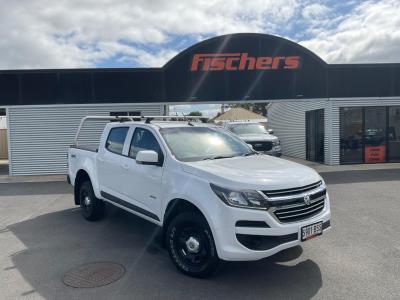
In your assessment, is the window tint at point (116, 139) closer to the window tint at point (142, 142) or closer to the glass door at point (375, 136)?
the window tint at point (142, 142)

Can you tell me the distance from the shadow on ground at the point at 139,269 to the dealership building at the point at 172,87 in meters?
8.40

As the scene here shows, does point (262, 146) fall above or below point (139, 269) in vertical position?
above

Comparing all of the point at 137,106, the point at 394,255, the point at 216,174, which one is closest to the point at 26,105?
the point at 137,106

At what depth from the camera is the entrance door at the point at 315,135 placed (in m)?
16.2

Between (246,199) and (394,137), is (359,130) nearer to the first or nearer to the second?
(394,137)

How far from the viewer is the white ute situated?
12.9 ft

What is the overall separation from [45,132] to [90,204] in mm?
8635

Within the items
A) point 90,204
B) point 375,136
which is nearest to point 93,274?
point 90,204

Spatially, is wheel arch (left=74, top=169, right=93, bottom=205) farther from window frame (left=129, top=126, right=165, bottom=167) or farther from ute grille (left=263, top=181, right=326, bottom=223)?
ute grille (left=263, top=181, right=326, bottom=223)

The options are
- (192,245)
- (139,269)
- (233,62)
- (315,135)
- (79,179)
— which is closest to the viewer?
(192,245)

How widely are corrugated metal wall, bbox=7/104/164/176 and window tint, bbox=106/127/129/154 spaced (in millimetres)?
8105

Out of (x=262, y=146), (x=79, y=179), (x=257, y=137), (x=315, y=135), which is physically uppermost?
(x=257, y=137)

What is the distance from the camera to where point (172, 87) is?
14383 millimetres

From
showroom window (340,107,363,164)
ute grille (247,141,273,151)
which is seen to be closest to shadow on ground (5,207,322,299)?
ute grille (247,141,273,151)
